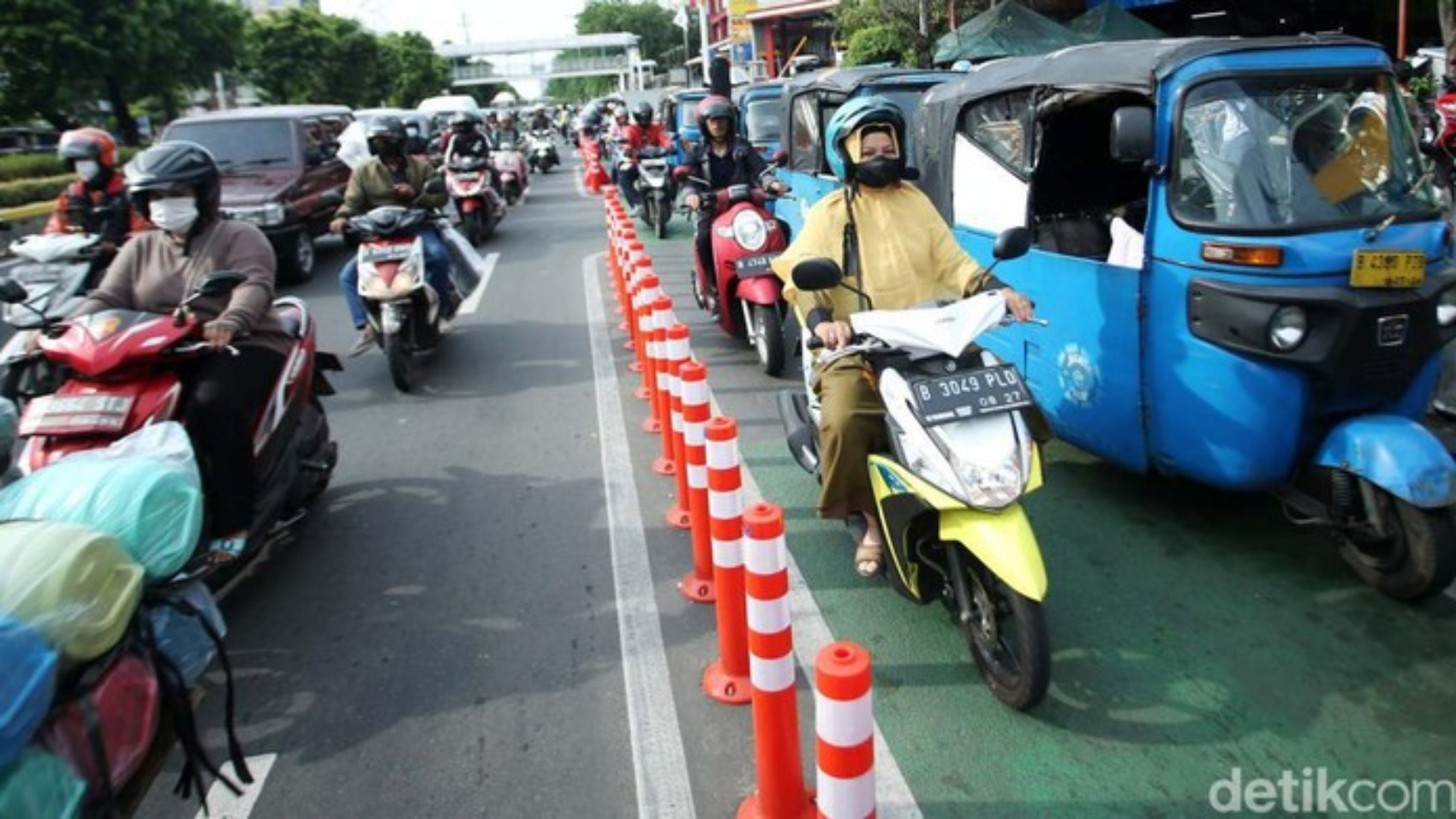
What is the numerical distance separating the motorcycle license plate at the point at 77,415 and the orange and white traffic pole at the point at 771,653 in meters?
2.61

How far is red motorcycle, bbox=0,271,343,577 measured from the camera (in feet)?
11.8

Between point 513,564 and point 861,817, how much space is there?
2.65m

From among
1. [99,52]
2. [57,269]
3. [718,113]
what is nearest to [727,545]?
[718,113]

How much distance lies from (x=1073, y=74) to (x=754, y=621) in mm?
3209

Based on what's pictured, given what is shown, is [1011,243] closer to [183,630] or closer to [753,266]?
[183,630]

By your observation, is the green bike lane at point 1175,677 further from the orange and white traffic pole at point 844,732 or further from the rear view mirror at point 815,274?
the rear view mirror at point 815,274

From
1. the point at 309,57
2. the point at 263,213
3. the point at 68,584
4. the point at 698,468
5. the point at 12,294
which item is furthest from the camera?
the point at 309,57

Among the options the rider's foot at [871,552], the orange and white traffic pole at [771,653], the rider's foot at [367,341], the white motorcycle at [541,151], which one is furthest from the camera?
the white motorcycle at [541,151]

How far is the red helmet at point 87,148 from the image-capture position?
7.16 meters

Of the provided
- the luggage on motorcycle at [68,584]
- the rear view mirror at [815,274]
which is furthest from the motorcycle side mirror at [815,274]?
the luggage on motorcycle at [68,584]

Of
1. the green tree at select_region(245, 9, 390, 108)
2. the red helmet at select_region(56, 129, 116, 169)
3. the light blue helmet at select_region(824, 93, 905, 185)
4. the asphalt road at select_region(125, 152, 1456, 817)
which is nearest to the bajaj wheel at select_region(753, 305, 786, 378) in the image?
the asphalt road at select_region(125, 152, 1456, 817)

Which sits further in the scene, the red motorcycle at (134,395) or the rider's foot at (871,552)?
the rider's foot at (871,552)

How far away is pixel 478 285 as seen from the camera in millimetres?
9656

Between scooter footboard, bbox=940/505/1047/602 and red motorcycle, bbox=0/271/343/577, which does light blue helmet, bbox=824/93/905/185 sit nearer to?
scooter footboard, bbox=940/505/1047/602
